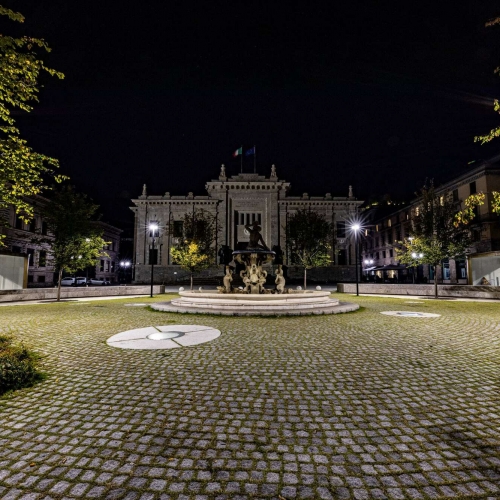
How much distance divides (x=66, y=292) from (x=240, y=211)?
35.9 metres

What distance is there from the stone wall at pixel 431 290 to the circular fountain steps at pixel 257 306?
14.2 meters

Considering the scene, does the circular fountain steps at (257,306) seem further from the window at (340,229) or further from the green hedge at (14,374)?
the window at (340,229)

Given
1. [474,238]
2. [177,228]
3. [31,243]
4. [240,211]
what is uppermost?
[240,211]

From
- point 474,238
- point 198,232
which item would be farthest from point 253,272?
point 474,238

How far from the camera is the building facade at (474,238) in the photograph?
23.1 meters

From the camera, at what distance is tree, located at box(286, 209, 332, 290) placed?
3591cm

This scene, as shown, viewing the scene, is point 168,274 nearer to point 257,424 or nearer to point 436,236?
point 436,236

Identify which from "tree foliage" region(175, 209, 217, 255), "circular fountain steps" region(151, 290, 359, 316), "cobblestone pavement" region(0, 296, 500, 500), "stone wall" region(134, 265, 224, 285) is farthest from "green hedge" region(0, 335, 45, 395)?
"stone wall" region(134, 265, 224, 285)

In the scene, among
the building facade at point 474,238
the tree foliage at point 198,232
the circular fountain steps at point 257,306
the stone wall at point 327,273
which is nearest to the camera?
the circular fountain steps at point 257,306

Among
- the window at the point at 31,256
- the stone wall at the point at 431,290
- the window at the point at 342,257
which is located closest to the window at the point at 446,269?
the window at the point at 342,257

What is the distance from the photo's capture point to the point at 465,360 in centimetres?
569

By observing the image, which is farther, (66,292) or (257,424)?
(66,292)

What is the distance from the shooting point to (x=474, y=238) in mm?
34844

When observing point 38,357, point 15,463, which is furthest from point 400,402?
point 38,357
